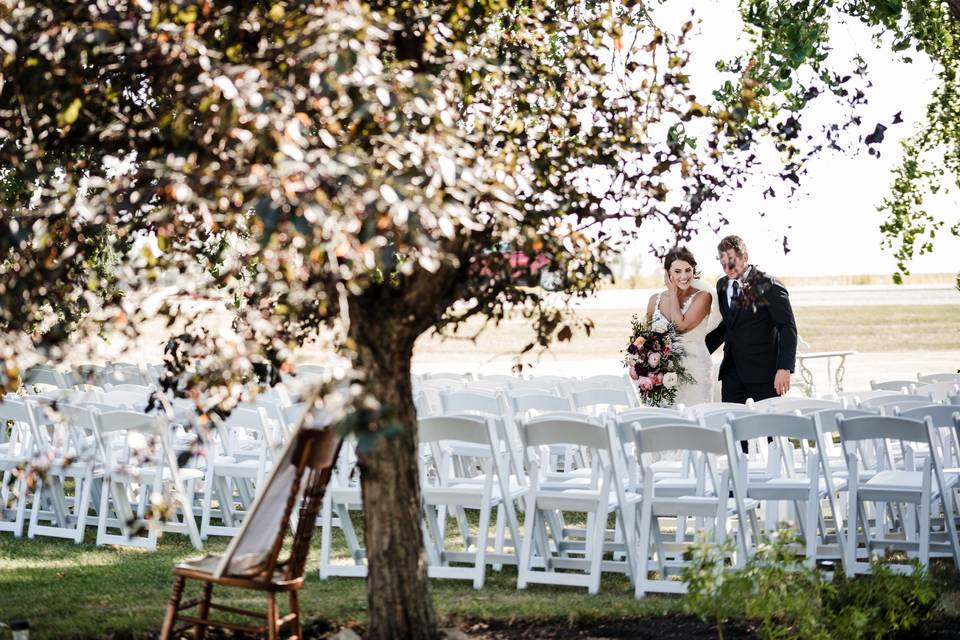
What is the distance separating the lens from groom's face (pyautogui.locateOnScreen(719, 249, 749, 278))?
30.7ft

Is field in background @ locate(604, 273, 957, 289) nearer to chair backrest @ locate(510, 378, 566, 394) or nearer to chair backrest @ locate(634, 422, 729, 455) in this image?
chair backrest @ locate(510, 378, 566, 394)

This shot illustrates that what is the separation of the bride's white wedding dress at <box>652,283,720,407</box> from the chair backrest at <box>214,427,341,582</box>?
5.93 m

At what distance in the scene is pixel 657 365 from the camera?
9.87m

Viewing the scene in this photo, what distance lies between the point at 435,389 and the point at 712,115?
493 centimetres

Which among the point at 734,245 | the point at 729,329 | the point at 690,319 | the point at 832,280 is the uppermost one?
the point at 832,280

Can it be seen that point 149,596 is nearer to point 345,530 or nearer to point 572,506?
point 345,530

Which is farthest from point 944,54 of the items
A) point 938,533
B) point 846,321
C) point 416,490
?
point 846,321

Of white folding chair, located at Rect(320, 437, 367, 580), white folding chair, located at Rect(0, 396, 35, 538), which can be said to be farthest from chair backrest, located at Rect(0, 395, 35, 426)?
white folding chair, located at Rect(320, 437, 367, 580)

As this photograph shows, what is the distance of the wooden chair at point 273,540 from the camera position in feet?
14.5

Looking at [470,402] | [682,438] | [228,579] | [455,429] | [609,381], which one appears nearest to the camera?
[228,579]

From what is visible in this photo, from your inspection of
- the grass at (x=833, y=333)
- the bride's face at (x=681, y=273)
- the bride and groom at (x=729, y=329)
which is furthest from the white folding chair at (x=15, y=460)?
the grass at (x=833, y=333)

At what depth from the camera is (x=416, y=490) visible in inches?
183

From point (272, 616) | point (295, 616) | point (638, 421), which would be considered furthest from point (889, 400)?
point (272, 616)

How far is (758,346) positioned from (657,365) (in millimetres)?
832
